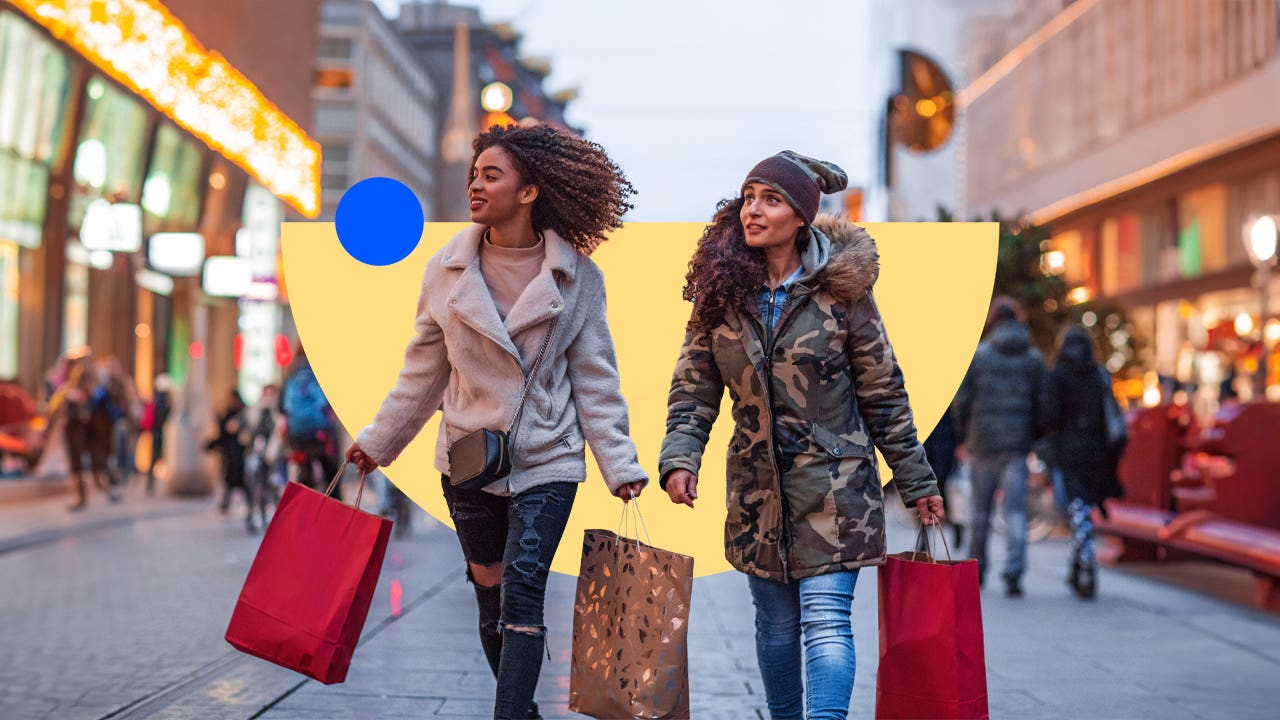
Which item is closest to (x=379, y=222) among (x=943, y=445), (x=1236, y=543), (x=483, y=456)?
(x=483, y=456)

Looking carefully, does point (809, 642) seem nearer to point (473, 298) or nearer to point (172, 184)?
point (473, 298)

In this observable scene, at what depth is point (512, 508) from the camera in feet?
15.1

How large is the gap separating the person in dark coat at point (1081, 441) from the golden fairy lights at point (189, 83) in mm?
13791

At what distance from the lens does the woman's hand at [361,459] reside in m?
4.81

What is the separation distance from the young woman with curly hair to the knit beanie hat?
59 cm

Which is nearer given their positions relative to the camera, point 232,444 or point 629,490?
point 629,490

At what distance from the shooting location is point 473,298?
4.69 meters

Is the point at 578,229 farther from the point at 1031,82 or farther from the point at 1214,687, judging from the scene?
the point at 1031,82

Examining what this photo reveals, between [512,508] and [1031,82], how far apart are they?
53468 millimetres

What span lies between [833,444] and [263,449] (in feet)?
38.8

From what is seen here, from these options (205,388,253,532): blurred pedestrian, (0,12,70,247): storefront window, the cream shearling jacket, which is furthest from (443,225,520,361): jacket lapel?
(0,12,70,247): storefront window

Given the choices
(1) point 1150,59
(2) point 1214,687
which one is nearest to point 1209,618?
(2) point 1214,687

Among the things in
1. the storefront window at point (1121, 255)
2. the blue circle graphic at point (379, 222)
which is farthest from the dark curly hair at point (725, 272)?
the storefront window at point (1121, 255)

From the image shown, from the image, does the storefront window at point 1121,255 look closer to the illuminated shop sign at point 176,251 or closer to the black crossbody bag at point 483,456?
the illuminated shop sign at point 176,251
